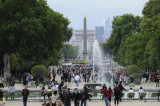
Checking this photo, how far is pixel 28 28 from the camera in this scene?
41.1 meters

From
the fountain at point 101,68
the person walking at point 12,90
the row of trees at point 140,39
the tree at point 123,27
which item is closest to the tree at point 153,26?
the row of trees at point 140,39

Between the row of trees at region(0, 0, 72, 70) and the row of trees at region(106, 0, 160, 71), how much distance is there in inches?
407

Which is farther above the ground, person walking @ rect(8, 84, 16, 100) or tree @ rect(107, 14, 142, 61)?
tree @ rect(107, 14, 142, 61)

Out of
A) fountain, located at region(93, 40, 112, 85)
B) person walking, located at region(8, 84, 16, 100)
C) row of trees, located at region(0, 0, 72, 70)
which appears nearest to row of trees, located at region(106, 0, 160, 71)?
fountain, located at region(93, 40, 112, 85)

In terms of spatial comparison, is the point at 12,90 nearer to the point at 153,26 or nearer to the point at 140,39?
the point at 153,26

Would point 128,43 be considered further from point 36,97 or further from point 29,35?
point 36,97

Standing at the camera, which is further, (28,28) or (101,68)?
(101,68)

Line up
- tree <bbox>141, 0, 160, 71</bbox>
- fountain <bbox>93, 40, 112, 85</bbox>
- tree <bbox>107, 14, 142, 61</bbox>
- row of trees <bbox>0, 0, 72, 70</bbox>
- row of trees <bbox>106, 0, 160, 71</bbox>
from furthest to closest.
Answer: tree <bbox>107, 14, 142, 61</bbox> → row of trees <bbox>106, 0, 160, 71</bbox> → fountain <bbox>93, 40, 112, 85</bbox> → tree <bbox>141, 0, 160, 71</bbox> → row of trees <bbox>0, 0, 72, 70</bbox>

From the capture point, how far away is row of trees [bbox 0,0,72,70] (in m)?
40.9

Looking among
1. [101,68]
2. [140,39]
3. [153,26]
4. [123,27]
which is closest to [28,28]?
[153,26]

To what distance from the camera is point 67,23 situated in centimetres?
7731

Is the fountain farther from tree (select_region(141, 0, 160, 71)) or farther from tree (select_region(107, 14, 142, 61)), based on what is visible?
tree (select_region(141, 0, 160, 71))

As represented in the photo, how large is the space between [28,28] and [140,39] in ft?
102

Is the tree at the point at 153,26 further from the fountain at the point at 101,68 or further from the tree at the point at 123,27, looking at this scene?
the tree at the point at 123,27
